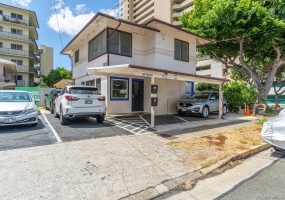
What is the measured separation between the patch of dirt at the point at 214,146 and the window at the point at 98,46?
7.95 metres

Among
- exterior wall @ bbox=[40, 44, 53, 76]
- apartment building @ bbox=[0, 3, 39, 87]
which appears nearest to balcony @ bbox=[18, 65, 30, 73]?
apartment building @ bbox=[0, 3, 39, 87]

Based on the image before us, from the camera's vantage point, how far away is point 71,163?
4.27 meters

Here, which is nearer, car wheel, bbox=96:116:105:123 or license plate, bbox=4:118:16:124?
license plate, bbox=4:118:16:124

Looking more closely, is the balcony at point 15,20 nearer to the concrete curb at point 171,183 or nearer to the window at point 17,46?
the window at point 17,46

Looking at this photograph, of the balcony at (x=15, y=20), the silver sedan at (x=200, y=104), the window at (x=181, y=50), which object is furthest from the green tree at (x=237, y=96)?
the balcony at (x=15, y=20)

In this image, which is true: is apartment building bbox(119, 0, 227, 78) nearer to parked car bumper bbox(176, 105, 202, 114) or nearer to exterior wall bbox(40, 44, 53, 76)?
exterior wall bbox(40, 44, 53, 76)

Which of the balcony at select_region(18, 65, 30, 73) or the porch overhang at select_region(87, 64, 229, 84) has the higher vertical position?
the balcony at select_region(18, 65, 30, 73)

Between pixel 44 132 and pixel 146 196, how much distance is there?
5.37 m

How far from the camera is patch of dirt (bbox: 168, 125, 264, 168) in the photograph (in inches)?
187

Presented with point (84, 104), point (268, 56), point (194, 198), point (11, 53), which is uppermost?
point (11, 53)

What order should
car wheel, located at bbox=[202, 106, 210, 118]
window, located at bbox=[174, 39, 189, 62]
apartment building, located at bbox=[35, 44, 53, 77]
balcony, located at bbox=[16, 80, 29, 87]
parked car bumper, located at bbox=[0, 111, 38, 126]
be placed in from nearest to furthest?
parked car bumper, located at bbox=[0, 111, 38, 126] < car wheel, located at bbox=[202, 106, 210, 118] < window, located at bbox=[174, 39, 189, 62] < balcony, located at bbox=[16, 80, 29, 87] < apartment building, located at bbox=[35, 44, 53, 77]

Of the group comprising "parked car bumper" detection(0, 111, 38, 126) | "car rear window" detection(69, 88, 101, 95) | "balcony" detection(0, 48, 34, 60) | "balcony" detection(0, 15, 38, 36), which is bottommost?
"parked car bumper" detection(0, 111, 38, 126)

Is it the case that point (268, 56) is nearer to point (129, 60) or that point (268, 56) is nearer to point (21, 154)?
point (129, 60)

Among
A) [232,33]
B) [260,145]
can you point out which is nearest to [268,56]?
[232,33]
